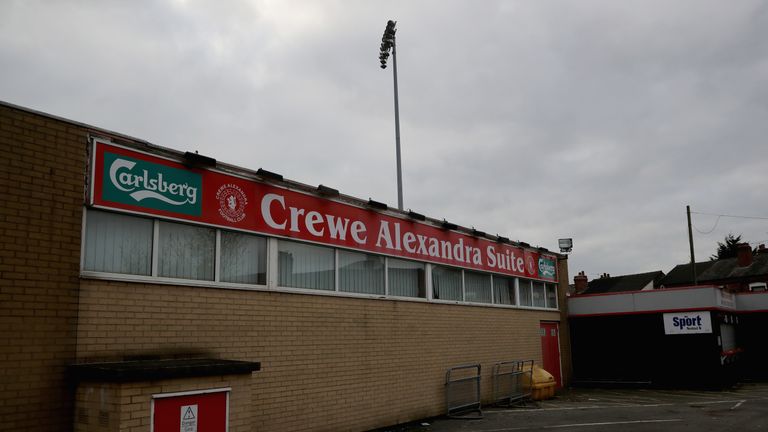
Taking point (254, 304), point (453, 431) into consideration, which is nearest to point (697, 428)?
point (453, 431)

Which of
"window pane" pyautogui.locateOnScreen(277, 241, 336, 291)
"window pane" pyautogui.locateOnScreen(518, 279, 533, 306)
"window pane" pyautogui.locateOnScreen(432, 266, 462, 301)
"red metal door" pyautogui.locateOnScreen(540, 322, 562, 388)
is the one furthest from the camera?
"red metal door" pyautogui.locateOnScreen(540, 322, 562, 388)

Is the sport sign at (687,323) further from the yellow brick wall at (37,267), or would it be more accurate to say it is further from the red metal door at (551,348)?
the yellow brick wall at (37,267)

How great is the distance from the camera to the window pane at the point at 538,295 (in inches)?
806

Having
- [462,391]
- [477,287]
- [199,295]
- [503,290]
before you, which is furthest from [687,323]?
[199,295]

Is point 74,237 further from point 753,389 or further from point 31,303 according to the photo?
point 753,389

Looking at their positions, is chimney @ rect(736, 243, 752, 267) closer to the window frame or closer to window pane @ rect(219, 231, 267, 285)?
the window frame

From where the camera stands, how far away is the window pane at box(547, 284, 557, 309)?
2161 cm

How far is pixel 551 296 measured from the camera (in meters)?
21.9

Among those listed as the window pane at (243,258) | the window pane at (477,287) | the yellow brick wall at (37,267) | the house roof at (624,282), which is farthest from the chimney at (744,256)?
the yellow brick wall at (37,267)

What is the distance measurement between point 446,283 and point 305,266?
17.5 feet

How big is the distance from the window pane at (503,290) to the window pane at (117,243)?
11.5m

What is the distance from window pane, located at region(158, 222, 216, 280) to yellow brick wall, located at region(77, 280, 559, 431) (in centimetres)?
29

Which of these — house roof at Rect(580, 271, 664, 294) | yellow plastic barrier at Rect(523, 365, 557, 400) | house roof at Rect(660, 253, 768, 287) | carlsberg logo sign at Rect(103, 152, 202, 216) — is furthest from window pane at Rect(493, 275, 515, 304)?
house roof at Rect(580, 271, 664, 294)

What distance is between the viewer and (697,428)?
39.4ft
